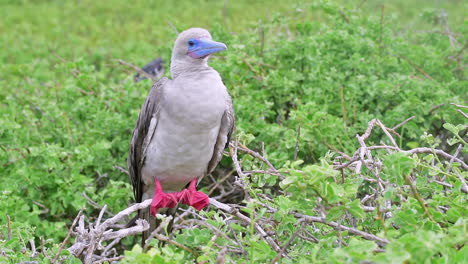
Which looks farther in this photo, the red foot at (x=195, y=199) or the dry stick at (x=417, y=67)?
the dry stick at (x=417, y=67)

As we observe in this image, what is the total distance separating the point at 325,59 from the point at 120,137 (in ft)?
4.75

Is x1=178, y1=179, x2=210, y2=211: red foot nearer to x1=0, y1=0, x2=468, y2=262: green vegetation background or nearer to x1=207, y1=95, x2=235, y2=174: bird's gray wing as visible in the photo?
x1=207, y1=95, x2=235, y2=174: bird's gray wing

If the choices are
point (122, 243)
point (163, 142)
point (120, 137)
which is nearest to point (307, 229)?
point (163, 142)

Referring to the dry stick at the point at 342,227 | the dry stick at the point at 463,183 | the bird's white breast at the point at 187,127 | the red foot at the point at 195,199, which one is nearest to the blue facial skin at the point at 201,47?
the bird's white breast at the point at 187,127

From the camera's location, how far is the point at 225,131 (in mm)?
3191

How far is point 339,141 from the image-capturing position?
3297mm

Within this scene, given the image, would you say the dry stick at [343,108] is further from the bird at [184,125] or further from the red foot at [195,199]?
the red foot at [195,199]

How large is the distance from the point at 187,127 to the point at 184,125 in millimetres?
18

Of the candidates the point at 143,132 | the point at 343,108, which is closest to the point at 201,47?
the point at 143,132

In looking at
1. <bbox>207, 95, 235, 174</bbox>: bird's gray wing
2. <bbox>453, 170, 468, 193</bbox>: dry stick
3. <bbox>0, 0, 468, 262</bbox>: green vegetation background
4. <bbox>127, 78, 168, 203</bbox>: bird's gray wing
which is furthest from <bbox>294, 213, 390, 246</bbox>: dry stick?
<bbox>127, 78, 168, 203</bbox>: bird's gray wing

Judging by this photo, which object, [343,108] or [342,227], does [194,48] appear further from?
[342,227]

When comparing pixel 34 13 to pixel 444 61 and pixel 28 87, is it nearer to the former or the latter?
pixel 28 87

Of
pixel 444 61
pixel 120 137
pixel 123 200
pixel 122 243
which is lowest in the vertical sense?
pixel 122 243

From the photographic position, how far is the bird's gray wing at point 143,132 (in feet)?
10.1
